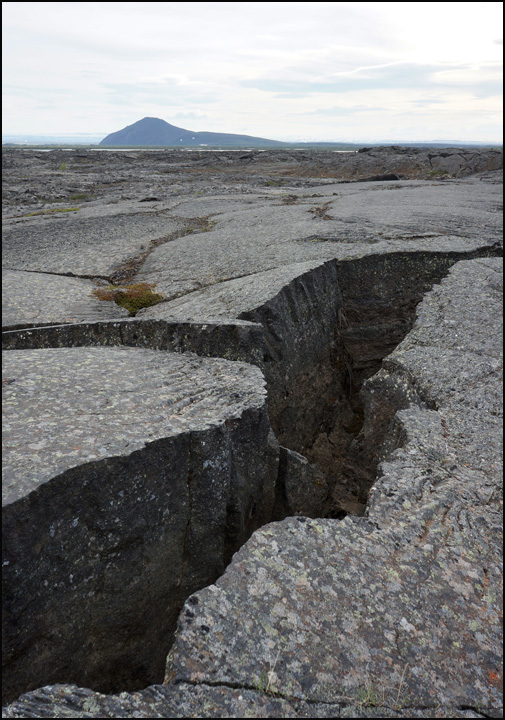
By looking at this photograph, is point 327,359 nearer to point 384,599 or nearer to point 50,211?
point 384,599

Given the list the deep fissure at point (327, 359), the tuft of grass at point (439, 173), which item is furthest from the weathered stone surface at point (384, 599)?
the tuft of grass at point (439, 173)

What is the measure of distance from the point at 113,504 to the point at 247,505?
1.02 meters

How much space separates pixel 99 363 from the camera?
339 cm

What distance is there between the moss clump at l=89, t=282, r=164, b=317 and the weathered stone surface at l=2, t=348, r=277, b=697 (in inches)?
71.8

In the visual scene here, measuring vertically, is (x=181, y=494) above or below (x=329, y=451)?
above

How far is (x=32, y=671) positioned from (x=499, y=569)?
2.10m

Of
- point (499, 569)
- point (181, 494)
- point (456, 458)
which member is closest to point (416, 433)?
point (456, 458)

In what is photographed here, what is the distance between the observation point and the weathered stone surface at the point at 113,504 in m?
2.09

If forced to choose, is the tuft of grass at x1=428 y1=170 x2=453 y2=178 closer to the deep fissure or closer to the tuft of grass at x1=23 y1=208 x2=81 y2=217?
the tuft of grass at x1=23 y1=208 x2=81 y2=217

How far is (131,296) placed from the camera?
5.22m

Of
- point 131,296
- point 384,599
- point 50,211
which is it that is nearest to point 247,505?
point 384,599

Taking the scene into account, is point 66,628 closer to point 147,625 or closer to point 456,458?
point 147,625

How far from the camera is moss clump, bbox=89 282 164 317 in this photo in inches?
201

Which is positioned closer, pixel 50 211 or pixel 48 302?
pixel 48 302
